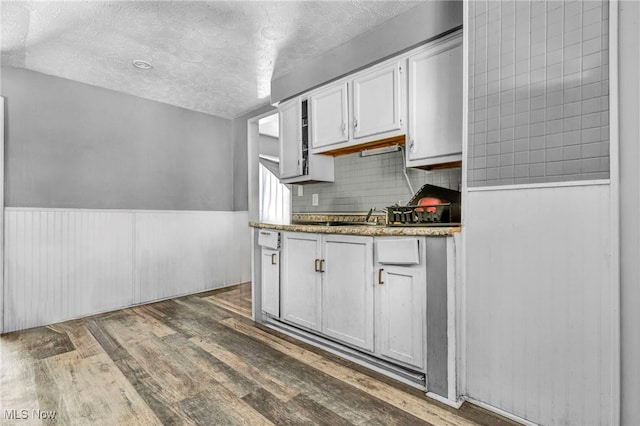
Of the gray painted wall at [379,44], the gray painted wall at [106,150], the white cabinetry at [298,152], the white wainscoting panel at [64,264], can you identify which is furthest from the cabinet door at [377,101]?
the white wainscoting panel at [64,264]

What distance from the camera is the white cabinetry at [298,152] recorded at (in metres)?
3.43

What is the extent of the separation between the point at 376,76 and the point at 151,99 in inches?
114

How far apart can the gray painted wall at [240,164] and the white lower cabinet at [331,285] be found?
2.19m

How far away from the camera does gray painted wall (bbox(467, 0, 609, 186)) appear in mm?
1516

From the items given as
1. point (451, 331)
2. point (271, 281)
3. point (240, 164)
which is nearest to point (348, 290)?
point (451, 331)

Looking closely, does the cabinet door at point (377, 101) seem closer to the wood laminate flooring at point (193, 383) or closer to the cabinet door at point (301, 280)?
the cabinet door at point (301, 280)

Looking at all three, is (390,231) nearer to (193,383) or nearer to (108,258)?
(193,383)

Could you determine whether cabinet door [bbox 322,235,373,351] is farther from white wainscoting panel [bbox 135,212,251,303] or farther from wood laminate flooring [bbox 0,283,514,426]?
white wainscoting panel [bbox 135,212,251,303]

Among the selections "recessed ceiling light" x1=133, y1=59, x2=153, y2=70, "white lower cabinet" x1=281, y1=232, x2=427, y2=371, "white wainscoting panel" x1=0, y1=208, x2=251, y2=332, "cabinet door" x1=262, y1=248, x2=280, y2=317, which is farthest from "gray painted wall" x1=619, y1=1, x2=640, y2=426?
"white wainscoting panel" x1=0, y1=208, x2=251, y2=332

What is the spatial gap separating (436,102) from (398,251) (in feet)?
3.69

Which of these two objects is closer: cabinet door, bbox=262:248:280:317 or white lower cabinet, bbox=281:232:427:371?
white lower cabinet, bbox=281:232:427:371

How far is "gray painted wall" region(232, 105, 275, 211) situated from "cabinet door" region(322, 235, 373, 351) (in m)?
2.67

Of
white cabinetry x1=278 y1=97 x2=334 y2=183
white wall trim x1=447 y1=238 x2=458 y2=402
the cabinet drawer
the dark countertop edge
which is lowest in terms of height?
white wall trim x1=447 y1=238 x2=458 y2=402

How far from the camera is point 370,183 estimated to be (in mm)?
3287
